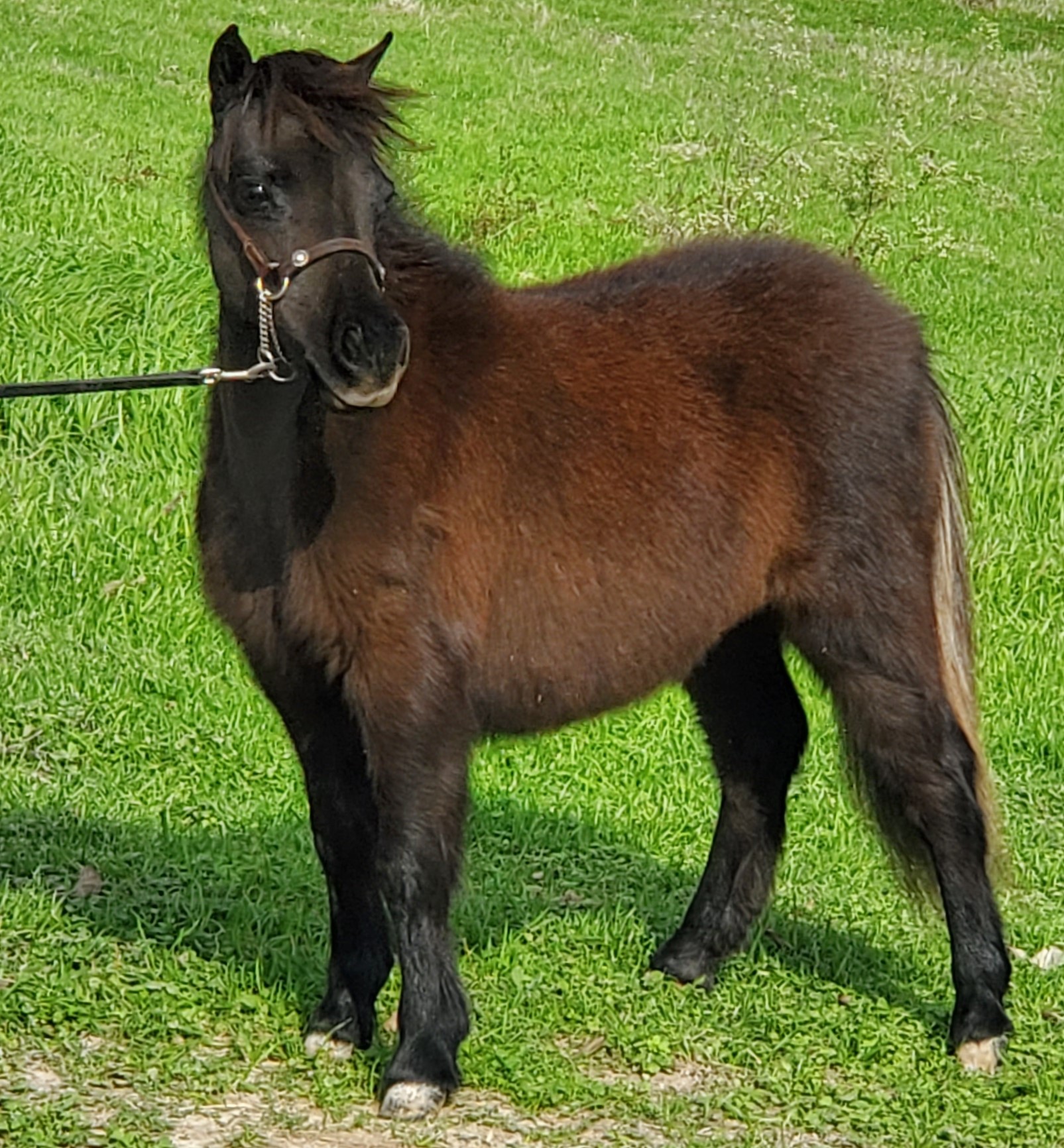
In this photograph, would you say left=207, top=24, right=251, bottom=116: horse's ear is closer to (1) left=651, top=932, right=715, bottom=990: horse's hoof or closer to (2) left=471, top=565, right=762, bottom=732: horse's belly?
(2) left=471, top=565, right=762, bottom=732: horse's belly

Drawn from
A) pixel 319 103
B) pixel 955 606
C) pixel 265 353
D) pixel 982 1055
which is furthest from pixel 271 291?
pixel 982 1055

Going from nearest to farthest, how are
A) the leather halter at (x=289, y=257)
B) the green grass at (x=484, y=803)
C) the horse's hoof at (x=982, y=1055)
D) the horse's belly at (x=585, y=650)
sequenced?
the leather halter at (x=289, y=257) → the horse's belly at (x=585, y=650) → the green grass at (x=484, y=803) → the horse's hoof at (x=982, y=1055)

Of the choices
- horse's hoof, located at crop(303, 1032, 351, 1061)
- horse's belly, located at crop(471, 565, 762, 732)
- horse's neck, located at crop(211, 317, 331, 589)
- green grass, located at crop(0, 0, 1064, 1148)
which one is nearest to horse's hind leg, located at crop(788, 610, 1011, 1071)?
green grass, located at crop(0, 0, 1064, 1148)

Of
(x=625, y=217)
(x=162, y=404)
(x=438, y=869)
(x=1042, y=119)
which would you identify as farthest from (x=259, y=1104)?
(x=1042, y=119)

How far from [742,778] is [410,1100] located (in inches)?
63.5

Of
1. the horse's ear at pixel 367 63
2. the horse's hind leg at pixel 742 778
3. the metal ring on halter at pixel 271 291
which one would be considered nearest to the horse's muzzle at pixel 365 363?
the metal ring on halter at pixel 271 291

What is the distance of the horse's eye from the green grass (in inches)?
28.8

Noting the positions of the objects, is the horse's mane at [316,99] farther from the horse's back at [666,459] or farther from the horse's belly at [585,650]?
the horse's belly at [585,650]

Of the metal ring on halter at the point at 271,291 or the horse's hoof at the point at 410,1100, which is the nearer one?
the metal ring on halter at the point at 271,291

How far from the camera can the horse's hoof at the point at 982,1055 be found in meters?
5.00

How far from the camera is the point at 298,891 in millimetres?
5879

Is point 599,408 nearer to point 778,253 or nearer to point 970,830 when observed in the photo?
point 778,253

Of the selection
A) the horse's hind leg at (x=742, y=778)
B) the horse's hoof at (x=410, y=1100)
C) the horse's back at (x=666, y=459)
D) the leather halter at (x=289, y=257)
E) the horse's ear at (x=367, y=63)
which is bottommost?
the horse's hoof at (x=410, y=1100)

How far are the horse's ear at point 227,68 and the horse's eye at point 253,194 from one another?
212mm
